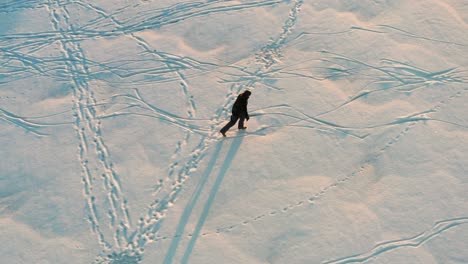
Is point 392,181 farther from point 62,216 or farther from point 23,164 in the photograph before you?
point 23,164

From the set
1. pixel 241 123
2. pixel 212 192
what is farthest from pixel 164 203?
pixel 241 123

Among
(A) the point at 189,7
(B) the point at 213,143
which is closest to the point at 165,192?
(B) the point at 213,143

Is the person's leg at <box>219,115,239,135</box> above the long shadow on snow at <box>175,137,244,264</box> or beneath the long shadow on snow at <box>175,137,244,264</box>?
above

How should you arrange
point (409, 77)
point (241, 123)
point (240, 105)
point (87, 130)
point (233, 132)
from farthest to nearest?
point (409, 77)
point (87, 130)
point (233, 132)
point (241, 123)
point (240, 105)

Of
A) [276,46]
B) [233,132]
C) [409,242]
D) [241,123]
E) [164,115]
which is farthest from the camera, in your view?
[276,46]

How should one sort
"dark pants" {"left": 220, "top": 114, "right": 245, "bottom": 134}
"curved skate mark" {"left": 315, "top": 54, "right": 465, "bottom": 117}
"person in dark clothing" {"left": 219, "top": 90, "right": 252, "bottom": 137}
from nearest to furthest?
1. "person in dark clothing" {"left": 219, "top": 90, "right": 252, "bottom": 137}
2. "dark pants" {"left": 220, "top": 114, "right": 245, "bottom": 134}
3. "curved skate mark" {"left": 315, "top": 54, "right": 465, "bottom": 117}

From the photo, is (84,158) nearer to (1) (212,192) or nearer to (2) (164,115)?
(2) (164,115)

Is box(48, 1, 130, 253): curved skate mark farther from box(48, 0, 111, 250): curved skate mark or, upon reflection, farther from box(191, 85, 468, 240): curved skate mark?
box(191, 85, 468, 240): curved skate mark

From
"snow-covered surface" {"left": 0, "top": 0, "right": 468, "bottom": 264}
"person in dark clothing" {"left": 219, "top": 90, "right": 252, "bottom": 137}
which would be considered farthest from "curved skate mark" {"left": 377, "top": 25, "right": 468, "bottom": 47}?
"person in dark clothing" {"left": 219, "top": 90, "right": 252, "bottom": 137}
